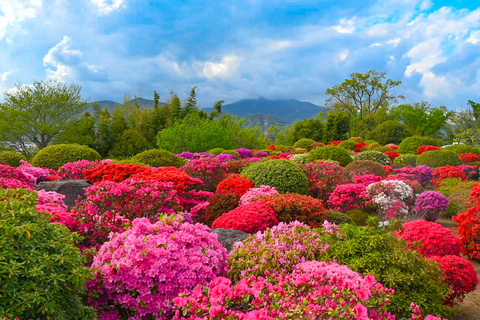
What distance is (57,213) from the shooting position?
4059 millimetres

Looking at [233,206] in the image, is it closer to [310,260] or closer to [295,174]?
[295,174]

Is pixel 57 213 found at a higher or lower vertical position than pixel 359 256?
higher

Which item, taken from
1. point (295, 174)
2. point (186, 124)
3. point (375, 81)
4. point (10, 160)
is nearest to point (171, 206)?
point (295, 174)

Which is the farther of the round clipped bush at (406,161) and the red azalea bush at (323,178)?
the round clipped bush at (406,161)

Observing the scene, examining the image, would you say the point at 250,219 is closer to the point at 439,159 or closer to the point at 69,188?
the point at 69,188

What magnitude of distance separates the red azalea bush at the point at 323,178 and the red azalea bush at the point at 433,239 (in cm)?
414

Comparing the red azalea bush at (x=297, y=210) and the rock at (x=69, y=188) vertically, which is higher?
the rock at (x=69, y=188)

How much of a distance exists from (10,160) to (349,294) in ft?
53.4

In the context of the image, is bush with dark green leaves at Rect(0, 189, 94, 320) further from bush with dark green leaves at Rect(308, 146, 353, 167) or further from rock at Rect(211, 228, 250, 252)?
bush with dark green leaves at Rect(308, 146, 353, 167)

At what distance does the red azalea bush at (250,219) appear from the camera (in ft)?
17.1

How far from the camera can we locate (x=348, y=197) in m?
8.18

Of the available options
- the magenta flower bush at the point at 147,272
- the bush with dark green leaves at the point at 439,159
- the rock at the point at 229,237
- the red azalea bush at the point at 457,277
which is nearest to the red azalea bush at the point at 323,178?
the red azalea bush at the point at 457,277

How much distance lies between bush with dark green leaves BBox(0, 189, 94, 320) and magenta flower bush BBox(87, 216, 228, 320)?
0.34 m

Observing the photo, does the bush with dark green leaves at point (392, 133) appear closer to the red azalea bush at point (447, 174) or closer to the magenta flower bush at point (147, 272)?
the red azalea bush at point (447, 174)
